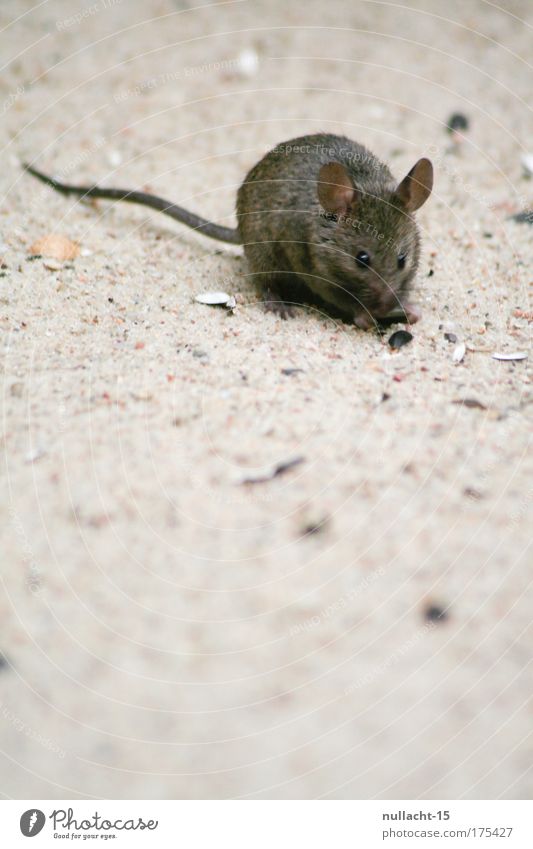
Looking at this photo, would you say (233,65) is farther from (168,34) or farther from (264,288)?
(264,288)

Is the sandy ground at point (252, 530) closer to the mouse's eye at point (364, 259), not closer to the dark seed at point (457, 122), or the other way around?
the mouse's eye at point (364, 259)

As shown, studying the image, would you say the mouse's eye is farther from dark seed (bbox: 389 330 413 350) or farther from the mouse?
dark seed (bbox: 389 330 413 350)

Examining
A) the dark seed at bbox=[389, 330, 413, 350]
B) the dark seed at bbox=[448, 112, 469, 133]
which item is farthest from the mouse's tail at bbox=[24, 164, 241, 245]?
the dark seed at bbox=[448, 112, 469, 133]

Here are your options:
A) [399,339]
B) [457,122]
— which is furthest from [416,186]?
[457,122]

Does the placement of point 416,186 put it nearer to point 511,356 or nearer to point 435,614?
point 511,356

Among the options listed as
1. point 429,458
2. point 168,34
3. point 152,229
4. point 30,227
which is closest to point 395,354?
point 429,458

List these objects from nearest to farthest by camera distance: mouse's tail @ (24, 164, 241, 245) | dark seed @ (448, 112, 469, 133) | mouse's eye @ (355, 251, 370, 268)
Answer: mouse's eye @ (355, 251, 370, 268) < mouse's tail @ (24, 164, 241, 245) < dark seed @ (448, 112, 469, 133)
